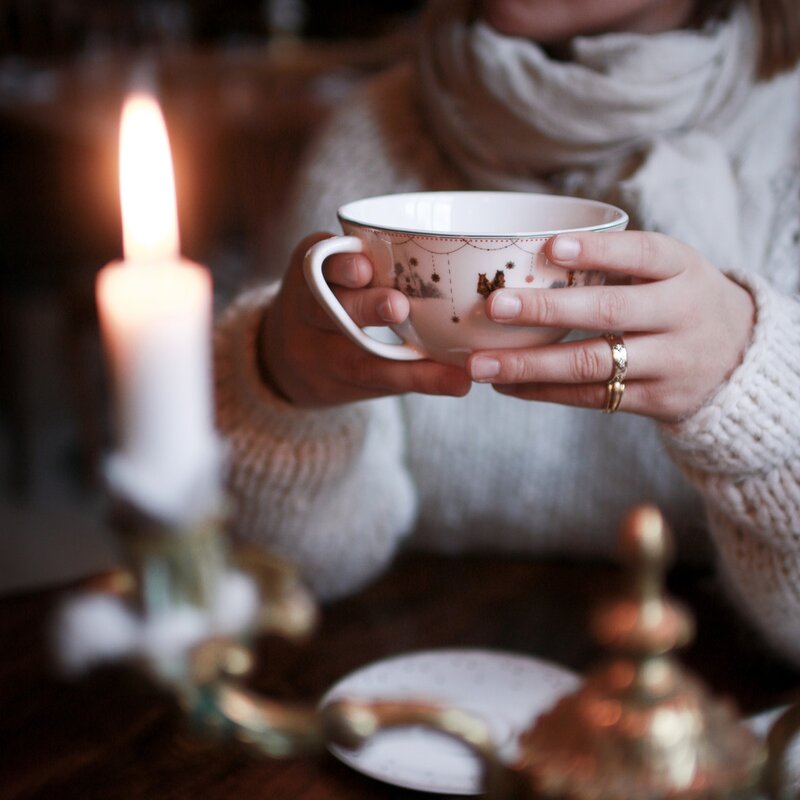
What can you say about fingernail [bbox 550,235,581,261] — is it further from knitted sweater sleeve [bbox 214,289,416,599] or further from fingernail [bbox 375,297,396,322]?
knitted sweater sleeve [bbox 214,289,416,599]

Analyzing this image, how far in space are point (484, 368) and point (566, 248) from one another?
2.6 inches

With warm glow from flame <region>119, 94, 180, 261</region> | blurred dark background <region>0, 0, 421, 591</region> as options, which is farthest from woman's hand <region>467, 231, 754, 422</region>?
blurred dark background <region>0, 0, 421, 591</region>

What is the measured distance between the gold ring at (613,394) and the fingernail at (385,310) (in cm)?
13

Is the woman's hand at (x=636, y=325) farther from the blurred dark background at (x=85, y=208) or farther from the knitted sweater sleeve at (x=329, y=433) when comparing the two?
the blurred dark background at (x=85, y=208)

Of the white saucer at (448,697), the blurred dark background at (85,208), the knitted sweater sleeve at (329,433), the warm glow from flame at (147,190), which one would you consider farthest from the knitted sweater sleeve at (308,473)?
the blurred dark background at (85,208)

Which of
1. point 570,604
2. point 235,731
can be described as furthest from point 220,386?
point 235,731

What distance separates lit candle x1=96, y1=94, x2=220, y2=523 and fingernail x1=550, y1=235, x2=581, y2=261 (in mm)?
198

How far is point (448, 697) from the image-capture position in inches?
23.0

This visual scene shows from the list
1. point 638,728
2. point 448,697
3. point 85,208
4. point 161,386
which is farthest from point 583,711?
point 85,208

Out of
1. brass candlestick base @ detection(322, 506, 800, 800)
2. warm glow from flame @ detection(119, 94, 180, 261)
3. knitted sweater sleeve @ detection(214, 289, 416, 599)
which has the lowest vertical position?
knitted sweater sleeve @ detection(214, 289, 416, 599)

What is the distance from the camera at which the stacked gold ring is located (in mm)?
484

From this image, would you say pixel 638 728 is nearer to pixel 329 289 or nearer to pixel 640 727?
pixel 640 727

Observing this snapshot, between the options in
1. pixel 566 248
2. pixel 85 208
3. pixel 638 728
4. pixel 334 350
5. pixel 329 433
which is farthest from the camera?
pixel 85 208

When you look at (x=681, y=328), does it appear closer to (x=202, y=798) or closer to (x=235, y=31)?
(x=202, y=798)
